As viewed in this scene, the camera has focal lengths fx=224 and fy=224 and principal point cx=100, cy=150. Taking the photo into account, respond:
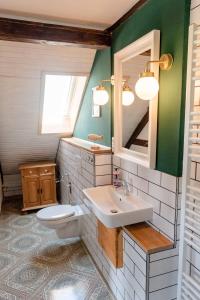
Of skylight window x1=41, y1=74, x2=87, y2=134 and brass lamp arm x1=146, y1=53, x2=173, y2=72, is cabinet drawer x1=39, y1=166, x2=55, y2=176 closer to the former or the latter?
skylight window x1=41, y1=74, x2=87, y2=134

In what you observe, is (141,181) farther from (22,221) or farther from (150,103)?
(22,221)

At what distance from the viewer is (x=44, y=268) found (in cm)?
231

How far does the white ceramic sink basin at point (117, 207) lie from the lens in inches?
57.2

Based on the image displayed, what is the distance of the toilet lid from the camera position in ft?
8.19

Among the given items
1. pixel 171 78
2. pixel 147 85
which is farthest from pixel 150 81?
pixel 171 78

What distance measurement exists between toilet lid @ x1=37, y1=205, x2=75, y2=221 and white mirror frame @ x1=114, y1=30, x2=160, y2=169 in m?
1.04

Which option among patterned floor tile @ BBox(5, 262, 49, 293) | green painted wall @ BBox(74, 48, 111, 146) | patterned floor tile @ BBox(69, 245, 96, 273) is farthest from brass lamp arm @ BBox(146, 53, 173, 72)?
patterned floor tile @ BBox(5, 262, 49, 293)

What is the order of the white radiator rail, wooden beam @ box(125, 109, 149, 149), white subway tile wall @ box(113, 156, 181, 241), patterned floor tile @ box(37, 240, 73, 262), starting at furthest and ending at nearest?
patterned floor tile @ box(37, 240, 73, 262), wooden beam @ box(125, 109, 149, 149), white subway tile wall @ box(113, 156, 181, 241), the white radiator rail

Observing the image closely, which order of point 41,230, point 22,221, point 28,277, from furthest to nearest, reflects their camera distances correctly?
point 22,221 < point 41,230 < point 28,277

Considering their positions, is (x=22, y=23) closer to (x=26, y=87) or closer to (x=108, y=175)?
(x=26, y=87)

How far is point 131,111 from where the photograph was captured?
6.03 feet

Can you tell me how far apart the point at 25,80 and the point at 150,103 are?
63.1 inches

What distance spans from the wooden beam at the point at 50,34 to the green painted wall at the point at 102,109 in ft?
0.53

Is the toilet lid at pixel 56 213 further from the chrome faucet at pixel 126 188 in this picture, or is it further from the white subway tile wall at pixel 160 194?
the white subway tile wall at pixel 160 194
